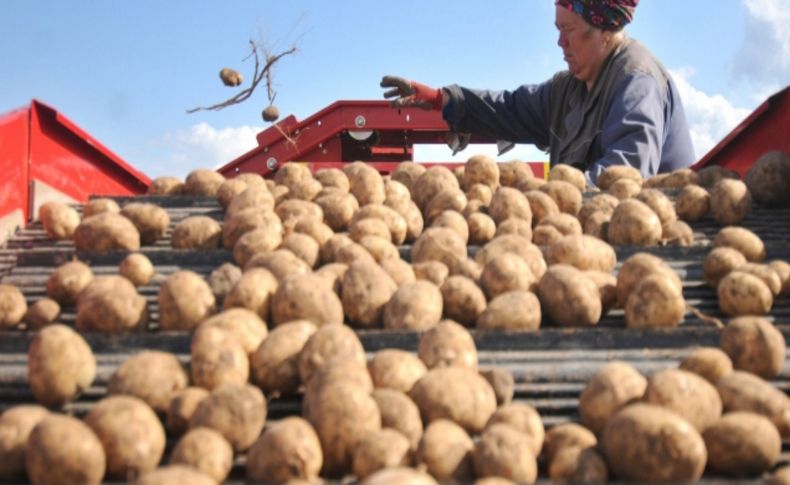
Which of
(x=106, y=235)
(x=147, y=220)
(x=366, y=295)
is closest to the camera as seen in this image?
(x=366, y=295)

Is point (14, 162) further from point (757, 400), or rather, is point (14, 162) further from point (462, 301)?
point (757, 400)

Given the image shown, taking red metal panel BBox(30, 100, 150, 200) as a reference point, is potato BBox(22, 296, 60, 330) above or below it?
below

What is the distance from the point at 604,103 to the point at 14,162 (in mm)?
3398

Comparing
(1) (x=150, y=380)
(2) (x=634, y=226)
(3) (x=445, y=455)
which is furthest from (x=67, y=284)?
(2) (x=634, y=226)

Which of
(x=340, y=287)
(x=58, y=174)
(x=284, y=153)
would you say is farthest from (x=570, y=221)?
(x=284, y=153)

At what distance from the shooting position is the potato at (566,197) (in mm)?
3539

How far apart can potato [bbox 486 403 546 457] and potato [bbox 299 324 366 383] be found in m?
0.36

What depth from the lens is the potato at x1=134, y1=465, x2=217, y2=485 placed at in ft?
5.08

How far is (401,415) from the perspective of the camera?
1.91 metres

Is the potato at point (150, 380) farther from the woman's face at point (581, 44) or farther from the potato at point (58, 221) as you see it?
the woman's face at point (581, 44)

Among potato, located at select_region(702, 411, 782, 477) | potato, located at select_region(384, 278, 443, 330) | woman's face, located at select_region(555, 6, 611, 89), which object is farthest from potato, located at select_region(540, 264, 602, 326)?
woman's face, located at select_region(555, 6, 611, 89)

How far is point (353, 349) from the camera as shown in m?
2.15

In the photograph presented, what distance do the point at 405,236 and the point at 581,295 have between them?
95 centimetres

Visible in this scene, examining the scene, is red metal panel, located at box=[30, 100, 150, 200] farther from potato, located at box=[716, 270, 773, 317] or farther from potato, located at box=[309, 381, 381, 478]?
potato, located at box=[716, 270, 773, 317]
